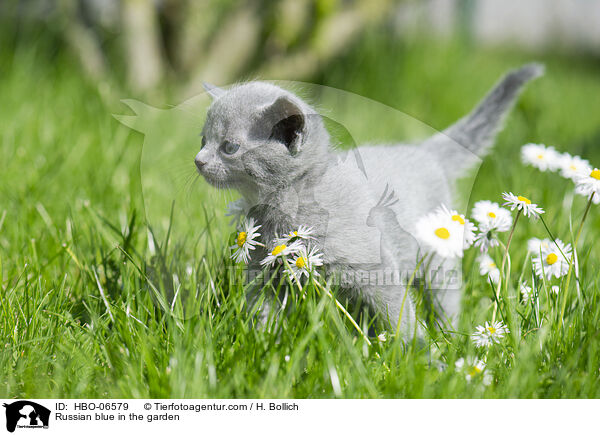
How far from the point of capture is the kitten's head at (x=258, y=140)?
0.97m

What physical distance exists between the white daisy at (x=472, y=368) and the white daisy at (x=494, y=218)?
0.92ft

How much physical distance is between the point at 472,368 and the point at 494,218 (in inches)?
12.8

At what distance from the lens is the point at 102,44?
3469mm

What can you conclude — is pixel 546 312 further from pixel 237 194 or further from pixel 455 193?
pixel 237 194

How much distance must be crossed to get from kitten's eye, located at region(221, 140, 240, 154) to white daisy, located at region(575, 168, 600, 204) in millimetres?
711

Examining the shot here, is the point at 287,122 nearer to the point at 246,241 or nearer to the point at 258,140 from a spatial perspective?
the point at 258,140

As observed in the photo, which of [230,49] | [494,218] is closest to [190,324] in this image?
[494,218]

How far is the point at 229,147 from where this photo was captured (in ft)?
3.23

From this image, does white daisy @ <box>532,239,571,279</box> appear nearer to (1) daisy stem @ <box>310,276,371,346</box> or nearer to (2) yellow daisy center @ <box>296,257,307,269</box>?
(1) daisy stem @ <box>310,276,371,346</box>

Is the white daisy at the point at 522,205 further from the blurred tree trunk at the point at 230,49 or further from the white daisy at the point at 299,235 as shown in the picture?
the blurred tree trunk at the point at 230,49

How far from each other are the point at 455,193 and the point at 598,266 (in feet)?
1.32

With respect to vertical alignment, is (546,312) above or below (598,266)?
below

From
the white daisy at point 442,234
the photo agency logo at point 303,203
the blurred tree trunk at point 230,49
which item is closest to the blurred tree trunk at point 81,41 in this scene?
the blurred tree trunk at point 230,49

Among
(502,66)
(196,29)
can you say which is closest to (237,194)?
(196,29)
